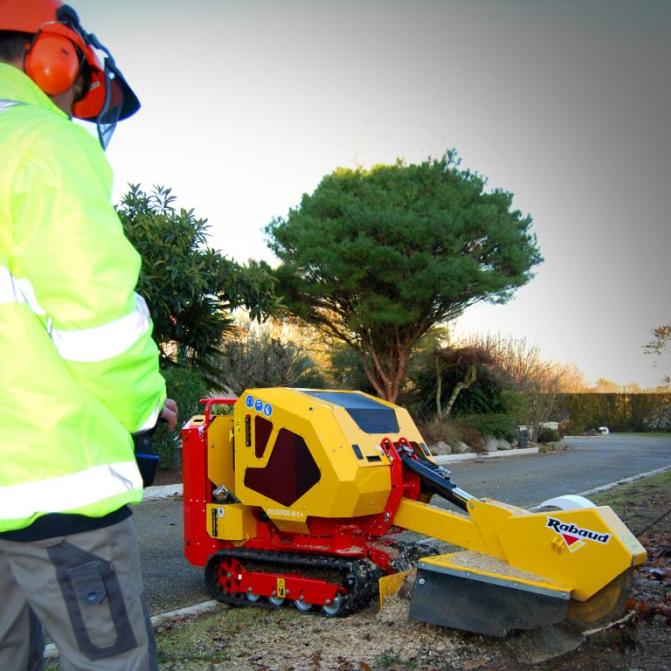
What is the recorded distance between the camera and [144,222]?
14125 mm

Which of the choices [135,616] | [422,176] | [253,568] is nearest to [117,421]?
[135,616]

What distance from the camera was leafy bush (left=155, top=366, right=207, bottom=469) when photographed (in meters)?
12.4

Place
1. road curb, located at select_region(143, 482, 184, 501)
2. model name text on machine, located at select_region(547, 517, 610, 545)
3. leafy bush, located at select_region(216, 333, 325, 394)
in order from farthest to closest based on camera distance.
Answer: leafy bush, located at select_region(216, 333, 325, 394), road curb, located at select_region(143, 482, 184, 501), model name text on machine, located at select_region(547, 517, 610, 545)

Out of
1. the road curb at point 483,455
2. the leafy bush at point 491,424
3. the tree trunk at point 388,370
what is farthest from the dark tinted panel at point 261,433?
the tree trunk at point 388,370

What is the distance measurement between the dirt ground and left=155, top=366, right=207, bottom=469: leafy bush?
7454 millimetres

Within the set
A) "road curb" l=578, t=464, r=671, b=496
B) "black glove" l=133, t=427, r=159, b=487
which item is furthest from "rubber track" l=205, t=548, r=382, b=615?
"road curb" l=578, t=464, r=671, b=496

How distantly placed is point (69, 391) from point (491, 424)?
21759 mm

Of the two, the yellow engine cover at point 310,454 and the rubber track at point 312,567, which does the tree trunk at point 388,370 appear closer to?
the rubber track at point 312,567

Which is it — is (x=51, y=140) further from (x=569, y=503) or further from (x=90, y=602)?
(x=569, y=503)

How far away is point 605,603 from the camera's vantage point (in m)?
4.03

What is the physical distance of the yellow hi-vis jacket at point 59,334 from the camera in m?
1.75

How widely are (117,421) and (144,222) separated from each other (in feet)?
42.0

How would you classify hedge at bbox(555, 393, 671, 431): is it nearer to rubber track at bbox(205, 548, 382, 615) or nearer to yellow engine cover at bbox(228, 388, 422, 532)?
rubber track at bbox(205, 548, 382, 615)

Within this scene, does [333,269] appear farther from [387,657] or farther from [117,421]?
[117,421]
